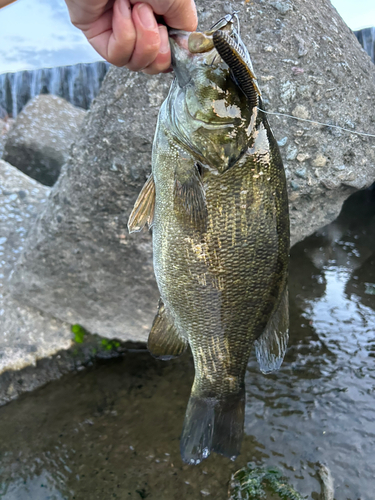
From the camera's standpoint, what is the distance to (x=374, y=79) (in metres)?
2.94

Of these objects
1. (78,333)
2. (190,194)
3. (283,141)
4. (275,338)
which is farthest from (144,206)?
(78,333)

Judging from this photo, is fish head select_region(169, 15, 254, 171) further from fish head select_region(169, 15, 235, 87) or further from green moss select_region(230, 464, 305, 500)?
green moss select_region(230, 464, 305, 500)

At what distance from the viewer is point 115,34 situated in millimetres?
1396

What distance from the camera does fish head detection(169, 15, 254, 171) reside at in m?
1.39

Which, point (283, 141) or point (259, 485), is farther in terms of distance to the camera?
point (283, 141)

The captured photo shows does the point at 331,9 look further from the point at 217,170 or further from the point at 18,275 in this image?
the point at 18,275

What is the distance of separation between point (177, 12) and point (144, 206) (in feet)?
2.57

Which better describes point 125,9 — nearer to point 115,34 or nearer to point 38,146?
point 115,34

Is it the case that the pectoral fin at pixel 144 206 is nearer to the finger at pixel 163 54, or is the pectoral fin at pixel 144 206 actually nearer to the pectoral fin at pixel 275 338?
the finger at pixel 163 54

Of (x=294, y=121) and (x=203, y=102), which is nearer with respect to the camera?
(x=203, y=102)

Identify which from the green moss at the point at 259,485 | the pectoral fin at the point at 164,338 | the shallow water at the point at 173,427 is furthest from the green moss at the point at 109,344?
the pectoral fin at the point at 164,338

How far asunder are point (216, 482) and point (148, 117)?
2.52m

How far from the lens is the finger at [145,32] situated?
134 centimetres

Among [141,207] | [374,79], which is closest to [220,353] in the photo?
[141,207]
